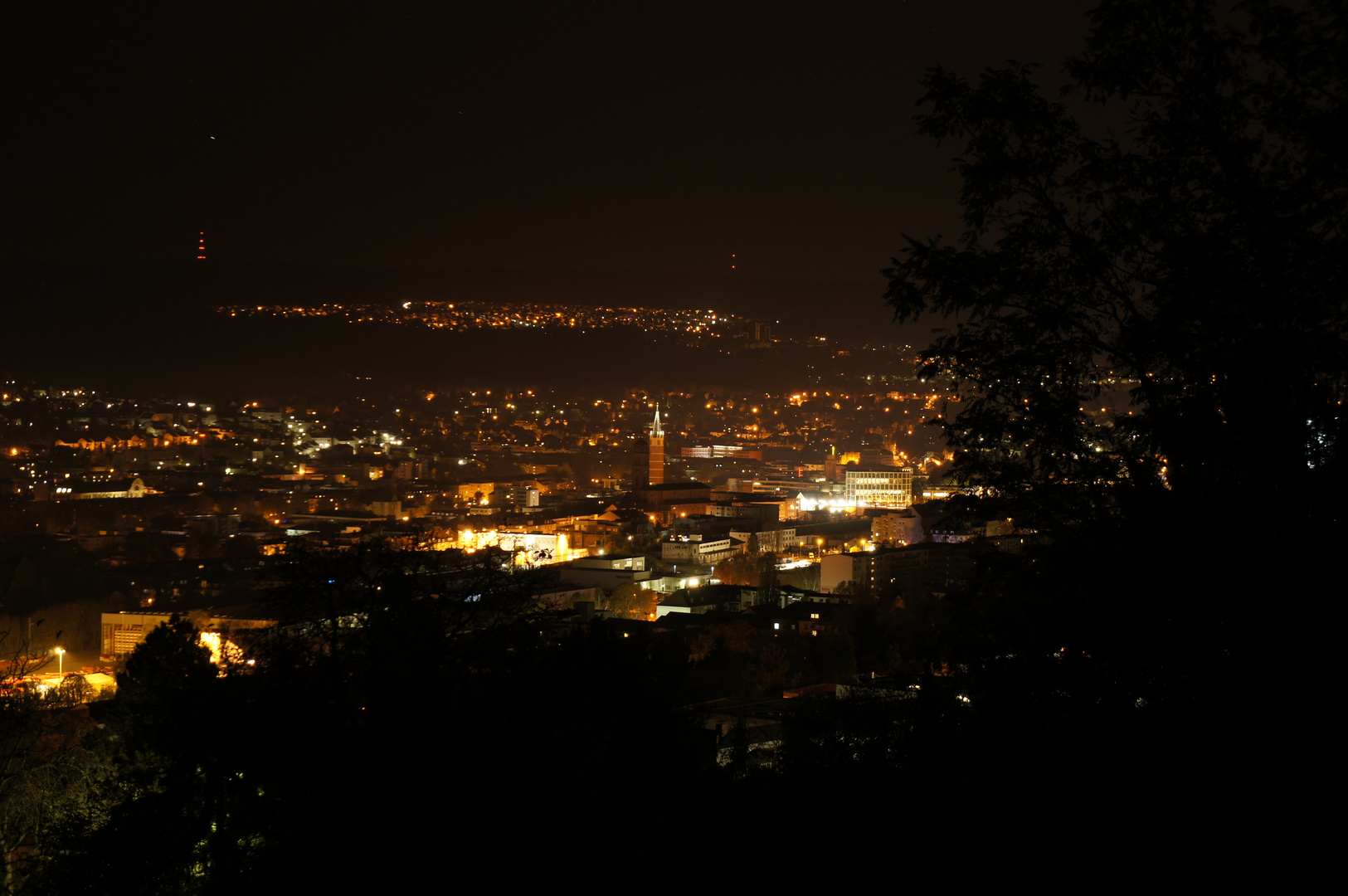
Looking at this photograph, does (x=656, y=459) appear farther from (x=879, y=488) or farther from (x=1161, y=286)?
(x=1161, y=286)

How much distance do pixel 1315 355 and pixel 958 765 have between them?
1.68 meters

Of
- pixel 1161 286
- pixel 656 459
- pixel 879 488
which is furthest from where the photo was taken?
pixel 879 488

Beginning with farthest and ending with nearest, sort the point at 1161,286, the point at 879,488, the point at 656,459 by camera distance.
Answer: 1. the point at 879,488
2. the point at 656,459
3. the point at 1161,286

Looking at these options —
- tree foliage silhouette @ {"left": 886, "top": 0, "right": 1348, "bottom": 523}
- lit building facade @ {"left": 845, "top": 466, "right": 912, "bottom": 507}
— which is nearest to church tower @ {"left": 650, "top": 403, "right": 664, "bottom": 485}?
lit building facade @ {"left": 845, "top": 466, "right": 912, "bottom": 507}

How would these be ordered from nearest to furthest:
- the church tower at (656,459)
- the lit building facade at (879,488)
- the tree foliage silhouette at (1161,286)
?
the tree foliage silhouette at (1161,286), the church tower at (656,459), the lit building facade at (879,488)

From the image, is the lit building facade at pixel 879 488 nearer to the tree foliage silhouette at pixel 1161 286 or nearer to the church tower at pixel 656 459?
the church tower at pixel 656 459

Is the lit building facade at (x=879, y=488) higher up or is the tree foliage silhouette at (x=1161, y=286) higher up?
the tree foliage silhouette at (x=1161, y=286)

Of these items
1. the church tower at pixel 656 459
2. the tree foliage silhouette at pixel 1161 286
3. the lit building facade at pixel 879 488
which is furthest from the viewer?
the lit building facade at pixel 879 488

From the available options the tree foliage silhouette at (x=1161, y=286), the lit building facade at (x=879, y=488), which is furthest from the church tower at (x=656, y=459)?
the tree foliage silhouette at (x=1161, y=286)

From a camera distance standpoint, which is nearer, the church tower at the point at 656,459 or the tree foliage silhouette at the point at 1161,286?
the tree foliage silhouette at the point at 1161,286


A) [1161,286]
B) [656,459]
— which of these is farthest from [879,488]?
[1161,286]

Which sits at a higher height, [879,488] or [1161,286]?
[1161,286]

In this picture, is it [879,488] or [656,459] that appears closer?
[656,459]

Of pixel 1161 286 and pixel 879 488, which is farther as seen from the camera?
pixel 879 488
